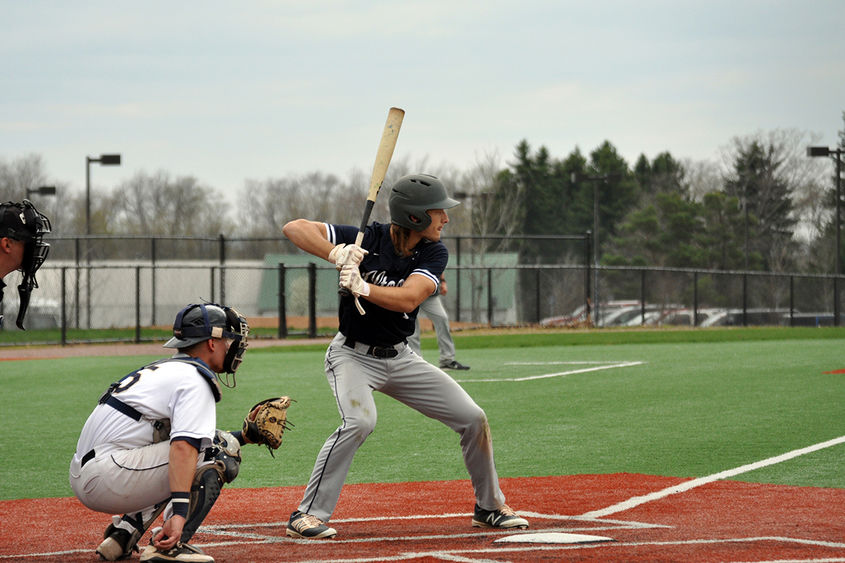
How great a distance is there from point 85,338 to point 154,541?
2525cm

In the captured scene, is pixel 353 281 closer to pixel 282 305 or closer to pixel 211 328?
pixel 211 328

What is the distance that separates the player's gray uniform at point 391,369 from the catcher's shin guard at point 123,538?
1.05 metres

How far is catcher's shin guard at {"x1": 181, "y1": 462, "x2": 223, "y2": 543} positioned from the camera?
15.9 ft

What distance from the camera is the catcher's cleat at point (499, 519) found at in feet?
19.7

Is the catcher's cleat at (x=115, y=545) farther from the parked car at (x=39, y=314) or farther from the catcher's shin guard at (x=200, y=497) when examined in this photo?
the parked car at (x=39, y=314)

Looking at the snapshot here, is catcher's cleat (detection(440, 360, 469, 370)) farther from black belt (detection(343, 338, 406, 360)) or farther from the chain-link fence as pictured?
the chain-link fence

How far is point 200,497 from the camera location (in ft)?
15.9

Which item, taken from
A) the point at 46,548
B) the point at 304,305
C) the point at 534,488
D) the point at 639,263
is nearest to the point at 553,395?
the point at 534,488

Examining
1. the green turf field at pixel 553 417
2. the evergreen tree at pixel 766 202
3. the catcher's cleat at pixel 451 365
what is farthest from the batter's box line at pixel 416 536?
the evergreen tree at pixel 766 202

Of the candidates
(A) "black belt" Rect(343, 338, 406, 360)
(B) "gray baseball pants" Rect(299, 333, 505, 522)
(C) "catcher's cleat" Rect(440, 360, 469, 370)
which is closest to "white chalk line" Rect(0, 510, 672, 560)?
(B) "gray baseball pants" Rect(299, 333, 505, 522)

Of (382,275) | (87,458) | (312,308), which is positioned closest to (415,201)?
(382,275)

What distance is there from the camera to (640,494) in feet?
23.7

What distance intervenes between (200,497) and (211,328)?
83 cm

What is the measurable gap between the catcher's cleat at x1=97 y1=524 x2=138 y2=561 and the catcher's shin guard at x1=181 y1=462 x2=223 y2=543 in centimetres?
46
